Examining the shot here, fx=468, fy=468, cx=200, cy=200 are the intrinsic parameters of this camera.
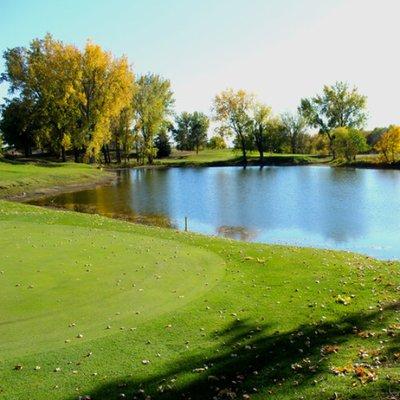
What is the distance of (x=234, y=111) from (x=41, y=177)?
2175 inches

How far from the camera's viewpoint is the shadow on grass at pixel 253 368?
8.16 metres

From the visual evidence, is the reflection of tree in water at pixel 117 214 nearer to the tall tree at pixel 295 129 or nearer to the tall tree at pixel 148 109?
the tall tree at pixel 148 109

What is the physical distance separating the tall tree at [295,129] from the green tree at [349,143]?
2743 centimetres

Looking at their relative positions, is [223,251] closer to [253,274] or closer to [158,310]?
[253,274]

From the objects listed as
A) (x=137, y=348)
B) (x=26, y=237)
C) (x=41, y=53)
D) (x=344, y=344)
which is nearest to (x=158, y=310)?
(x=137, y=348)

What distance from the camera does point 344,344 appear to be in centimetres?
1020

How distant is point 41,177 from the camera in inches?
2135

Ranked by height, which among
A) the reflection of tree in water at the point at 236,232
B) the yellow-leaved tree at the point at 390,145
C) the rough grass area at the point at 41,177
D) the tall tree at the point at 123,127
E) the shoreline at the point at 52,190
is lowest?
the reflection of tree in water at the point at 236,232

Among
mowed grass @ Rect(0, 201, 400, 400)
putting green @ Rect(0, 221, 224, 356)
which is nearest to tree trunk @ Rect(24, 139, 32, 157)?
putting green @ Rect(0, 221, 224, 356)

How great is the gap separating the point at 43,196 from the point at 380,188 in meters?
35.2

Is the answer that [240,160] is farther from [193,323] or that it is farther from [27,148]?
[193,323]

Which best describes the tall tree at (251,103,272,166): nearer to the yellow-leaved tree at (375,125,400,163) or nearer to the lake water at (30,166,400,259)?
the yellow-leaved tree at (375,125,400,163)

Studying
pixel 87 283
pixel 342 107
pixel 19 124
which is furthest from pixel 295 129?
pixel 87 283

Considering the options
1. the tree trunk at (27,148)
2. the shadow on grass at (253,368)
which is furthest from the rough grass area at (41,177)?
the shadow on grass at (253,368)
